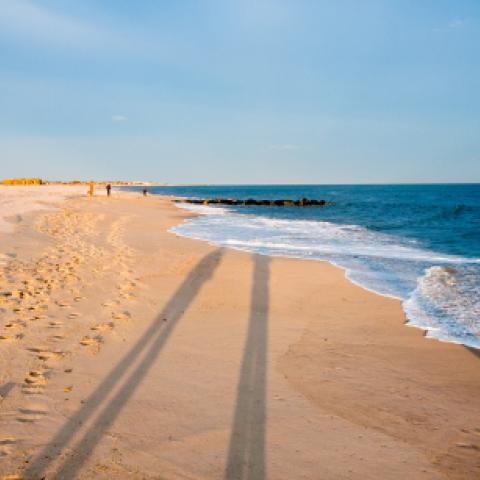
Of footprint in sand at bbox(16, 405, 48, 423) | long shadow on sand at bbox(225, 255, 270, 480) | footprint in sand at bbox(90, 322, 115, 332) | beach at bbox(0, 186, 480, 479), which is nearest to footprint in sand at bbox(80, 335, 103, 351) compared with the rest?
beach at bbox(0, 186, 480, 479)

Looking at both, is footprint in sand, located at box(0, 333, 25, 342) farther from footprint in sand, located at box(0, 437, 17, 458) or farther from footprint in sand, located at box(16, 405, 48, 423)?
footprint in sand, located at box(0, 437, 17, 458)

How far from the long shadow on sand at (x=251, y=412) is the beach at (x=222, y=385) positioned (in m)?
0.02

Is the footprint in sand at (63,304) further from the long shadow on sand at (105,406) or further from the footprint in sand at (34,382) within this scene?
the footprint in sand at (34,382)

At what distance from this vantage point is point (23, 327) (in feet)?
21.0

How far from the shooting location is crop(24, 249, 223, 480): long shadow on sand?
3.51 metres

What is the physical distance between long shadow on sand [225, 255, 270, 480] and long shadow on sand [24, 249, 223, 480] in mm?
1168

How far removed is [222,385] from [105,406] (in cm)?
130

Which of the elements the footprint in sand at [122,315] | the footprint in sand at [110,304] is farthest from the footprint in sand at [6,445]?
the footprint in sand at [110,304]

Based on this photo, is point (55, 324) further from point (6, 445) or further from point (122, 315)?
point (6, 445)

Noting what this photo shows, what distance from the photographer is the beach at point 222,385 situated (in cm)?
370

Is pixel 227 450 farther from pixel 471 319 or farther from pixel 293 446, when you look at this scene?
pixel 471 319

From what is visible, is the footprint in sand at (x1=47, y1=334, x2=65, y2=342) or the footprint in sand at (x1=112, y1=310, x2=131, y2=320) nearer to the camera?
the footprint in sand at (x1=47, y1=334, x2=65, y2=342)

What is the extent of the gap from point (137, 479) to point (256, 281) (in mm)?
7227

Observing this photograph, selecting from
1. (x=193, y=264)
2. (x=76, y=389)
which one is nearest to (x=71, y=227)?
(x=193, y=264)
